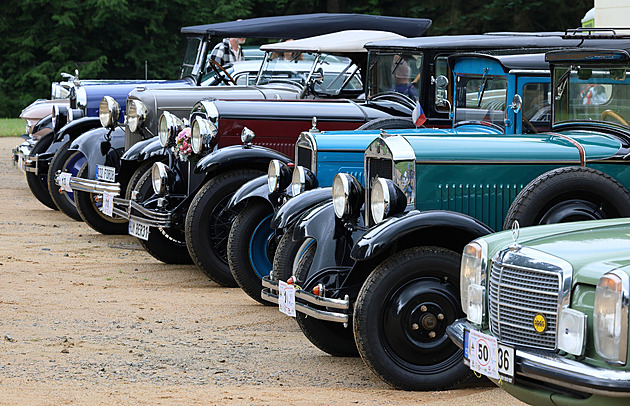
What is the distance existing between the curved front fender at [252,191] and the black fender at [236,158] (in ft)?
1.73

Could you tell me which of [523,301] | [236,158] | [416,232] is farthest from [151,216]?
[523,301]

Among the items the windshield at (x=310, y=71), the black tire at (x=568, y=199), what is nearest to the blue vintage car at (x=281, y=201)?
the black tire at (x=568, y=199)

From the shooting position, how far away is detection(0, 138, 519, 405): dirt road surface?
505 centimetres

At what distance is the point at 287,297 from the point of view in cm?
571

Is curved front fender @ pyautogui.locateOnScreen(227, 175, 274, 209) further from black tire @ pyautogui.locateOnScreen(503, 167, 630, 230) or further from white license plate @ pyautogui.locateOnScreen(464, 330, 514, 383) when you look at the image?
white license plate @ pyautogui.locateOnScreen(464, 330, 514, 383)

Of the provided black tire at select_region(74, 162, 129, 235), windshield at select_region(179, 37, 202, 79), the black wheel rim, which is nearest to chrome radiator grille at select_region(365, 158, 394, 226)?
the black wheel rim

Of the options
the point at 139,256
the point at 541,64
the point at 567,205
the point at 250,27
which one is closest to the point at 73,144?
the point at 139,256

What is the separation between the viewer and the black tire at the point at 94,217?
34.9 feet

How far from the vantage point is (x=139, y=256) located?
31.8 ft

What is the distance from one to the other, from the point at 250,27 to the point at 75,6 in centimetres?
1995

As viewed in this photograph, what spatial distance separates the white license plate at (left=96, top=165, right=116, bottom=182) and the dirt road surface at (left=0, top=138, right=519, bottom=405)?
0.79 metres

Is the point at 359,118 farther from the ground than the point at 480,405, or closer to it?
farther from the ground

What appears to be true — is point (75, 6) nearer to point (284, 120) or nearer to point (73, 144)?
point (73, 144)

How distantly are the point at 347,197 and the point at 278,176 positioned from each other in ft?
4.94
